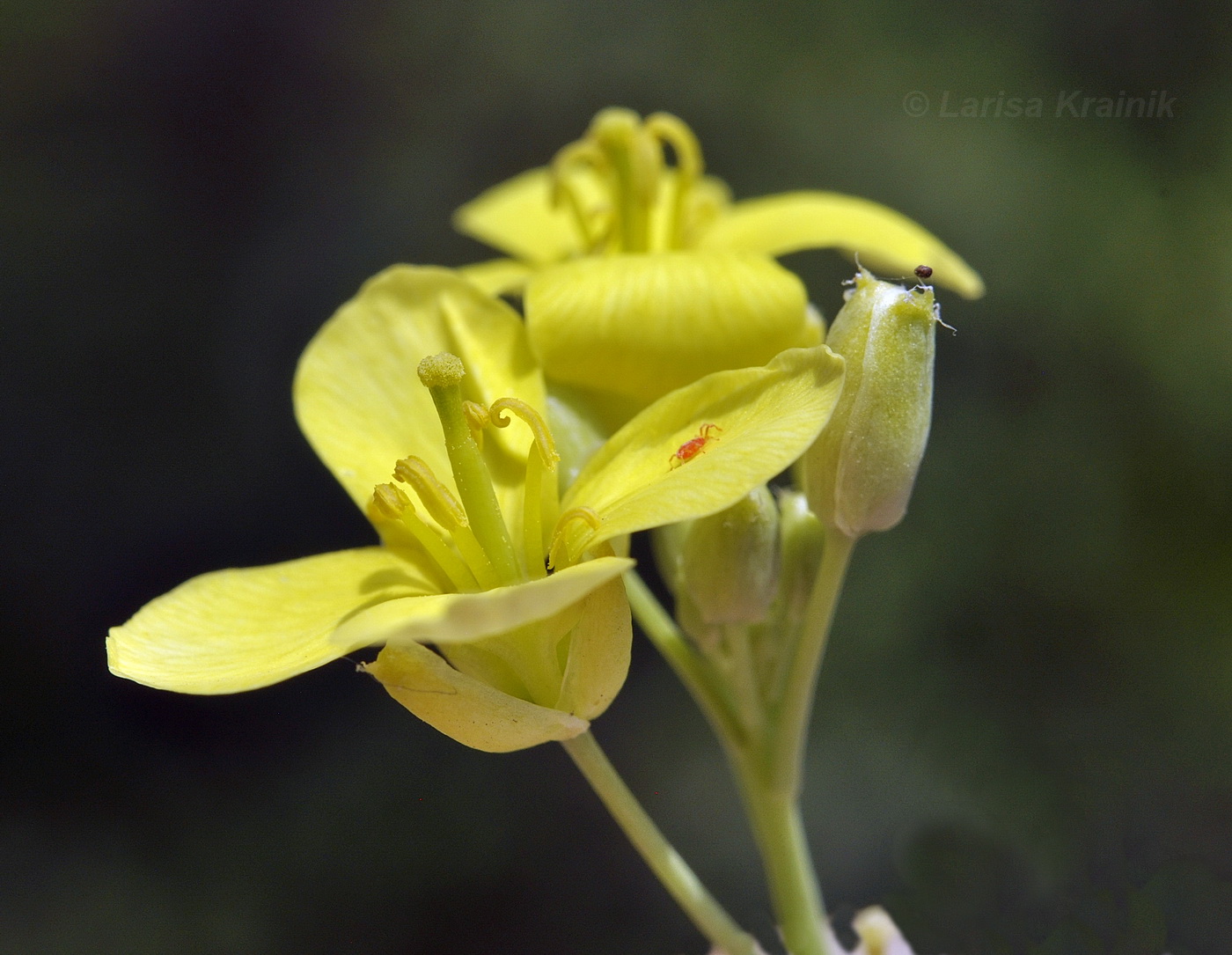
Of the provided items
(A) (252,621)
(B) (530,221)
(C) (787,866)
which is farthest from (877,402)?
(B) (530,221)

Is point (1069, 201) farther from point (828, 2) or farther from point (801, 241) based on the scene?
point (801, 241)

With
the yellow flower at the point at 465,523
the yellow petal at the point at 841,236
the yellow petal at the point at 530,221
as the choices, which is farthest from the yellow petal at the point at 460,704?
the yellow petal at the point at 530,221

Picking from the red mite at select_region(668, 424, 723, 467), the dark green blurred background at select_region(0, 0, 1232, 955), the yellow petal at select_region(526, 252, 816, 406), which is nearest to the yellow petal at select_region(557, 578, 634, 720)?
the red mite at select_region(668, 424, 723, 467)

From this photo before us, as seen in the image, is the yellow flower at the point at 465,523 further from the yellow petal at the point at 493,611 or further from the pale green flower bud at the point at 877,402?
the pale green flower bud at the point at 877,402

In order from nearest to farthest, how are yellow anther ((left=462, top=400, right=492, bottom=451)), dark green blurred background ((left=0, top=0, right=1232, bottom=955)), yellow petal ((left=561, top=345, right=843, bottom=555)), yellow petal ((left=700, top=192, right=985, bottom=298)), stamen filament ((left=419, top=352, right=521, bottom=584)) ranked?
yellow petal ((left=561, top=345, right=843, bottom=555)) → stamen filament ((left=419, top=352, right=521, bottom=584)) → yellow anther ((left=462, top=400, right=492, bottom=451)) → yellow petal ((left=700, top=192, right=985, bottom=298)) → dark green blurred background ((left=0, top=0, right=1232, bottom=955))

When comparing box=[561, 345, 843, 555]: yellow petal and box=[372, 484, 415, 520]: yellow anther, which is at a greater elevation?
box=[561, 345, 843, 555]: yellow petal

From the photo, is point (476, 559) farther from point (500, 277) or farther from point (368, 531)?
point (368, 531)

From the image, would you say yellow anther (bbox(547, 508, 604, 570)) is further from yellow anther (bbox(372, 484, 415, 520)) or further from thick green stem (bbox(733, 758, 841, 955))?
thick green stem (bbox(733, 758, 841, 955))
